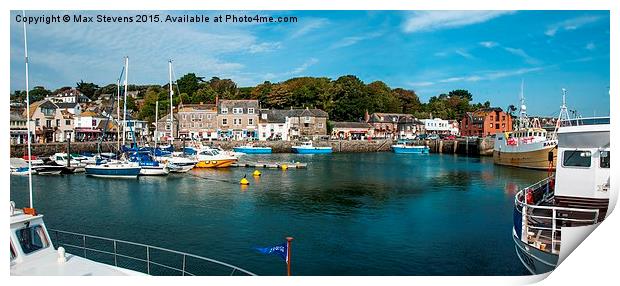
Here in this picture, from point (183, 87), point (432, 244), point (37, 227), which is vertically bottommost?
point (432, 244)

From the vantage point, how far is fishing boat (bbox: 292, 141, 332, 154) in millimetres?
41781

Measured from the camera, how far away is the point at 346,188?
1834cm

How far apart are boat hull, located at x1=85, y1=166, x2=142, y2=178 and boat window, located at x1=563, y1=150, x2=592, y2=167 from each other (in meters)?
17.8

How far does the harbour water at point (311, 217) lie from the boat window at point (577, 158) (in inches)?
78.2

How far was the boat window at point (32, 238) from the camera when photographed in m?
5.71

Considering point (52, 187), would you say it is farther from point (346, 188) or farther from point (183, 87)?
point (183, 87)

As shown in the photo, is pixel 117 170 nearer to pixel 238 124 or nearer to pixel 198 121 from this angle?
pixel 198 121

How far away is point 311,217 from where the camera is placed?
1252 cm

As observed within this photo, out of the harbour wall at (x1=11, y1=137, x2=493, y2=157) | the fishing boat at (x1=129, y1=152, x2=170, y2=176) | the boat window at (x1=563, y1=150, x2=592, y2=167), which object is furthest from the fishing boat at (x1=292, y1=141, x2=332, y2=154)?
the boat window at (x1=563, y1=150, x2=592, y2=167)

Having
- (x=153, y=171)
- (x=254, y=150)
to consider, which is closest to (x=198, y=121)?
(x=254, y=150)

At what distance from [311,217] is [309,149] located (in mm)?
29508

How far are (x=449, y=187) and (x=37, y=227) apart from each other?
1590cm

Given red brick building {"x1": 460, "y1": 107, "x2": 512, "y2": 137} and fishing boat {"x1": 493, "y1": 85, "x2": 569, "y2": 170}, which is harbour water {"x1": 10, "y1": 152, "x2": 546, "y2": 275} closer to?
fishing boat {"x1": 493, "y1": 85, "x2": 569, "y2": 170}
